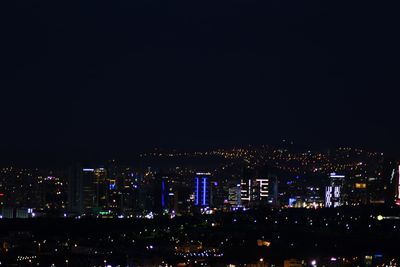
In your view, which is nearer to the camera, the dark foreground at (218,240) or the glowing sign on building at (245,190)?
the dark foreground at (218,240)

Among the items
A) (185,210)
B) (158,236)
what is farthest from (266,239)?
(185,210)

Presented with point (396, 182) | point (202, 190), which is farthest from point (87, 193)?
point (396, 182)

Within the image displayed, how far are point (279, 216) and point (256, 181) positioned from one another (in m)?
12.2

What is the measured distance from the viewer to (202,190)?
5634cm

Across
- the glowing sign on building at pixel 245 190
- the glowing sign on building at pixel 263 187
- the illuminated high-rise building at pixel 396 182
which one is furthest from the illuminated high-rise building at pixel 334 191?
the illuminated high-rise building at pixel 396 182

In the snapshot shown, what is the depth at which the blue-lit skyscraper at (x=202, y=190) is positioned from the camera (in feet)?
184

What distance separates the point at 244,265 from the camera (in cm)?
2217

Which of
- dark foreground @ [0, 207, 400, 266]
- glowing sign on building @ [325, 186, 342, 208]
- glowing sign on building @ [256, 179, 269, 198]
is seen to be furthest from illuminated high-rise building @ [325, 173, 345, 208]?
dark foreground @ [0, 207, 400, 266]

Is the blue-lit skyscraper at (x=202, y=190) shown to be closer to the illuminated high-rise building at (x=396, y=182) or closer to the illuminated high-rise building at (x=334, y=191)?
the illuminated high-rise building at (x=334, y=191)

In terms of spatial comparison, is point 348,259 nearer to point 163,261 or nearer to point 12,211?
point 163,261

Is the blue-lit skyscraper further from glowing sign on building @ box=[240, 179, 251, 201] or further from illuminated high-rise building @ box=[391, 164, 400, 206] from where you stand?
illuminated high-rise building @ box=[391, 164, 400, 206]

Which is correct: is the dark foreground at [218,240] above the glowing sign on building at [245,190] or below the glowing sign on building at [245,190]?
below

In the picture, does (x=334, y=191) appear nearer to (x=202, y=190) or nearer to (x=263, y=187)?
(x=263, y=187)

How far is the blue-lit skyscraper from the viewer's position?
56.0 meters
